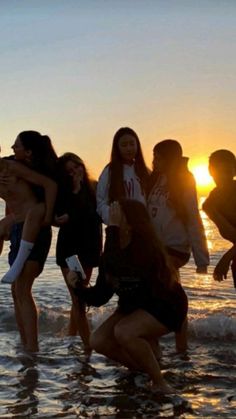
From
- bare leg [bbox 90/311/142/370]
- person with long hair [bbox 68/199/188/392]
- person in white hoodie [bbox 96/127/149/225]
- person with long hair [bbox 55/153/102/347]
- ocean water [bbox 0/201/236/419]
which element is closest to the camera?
ocean water [bbox 0/201/236/419]

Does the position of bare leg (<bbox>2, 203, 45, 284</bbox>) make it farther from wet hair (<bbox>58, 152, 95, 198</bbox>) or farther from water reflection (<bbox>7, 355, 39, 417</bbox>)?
water reflection (<bbox>7, 355, 39, 417</bbox>)

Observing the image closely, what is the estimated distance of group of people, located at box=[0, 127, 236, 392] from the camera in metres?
4.62

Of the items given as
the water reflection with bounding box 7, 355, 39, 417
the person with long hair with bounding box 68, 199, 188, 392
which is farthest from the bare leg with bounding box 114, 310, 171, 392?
the water reflection with bounding box 7, 355, 39, 417

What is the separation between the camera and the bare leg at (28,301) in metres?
5.73

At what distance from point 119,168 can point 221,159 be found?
967 millimetres

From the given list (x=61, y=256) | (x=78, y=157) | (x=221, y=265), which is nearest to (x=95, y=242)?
(x=61, y=256)

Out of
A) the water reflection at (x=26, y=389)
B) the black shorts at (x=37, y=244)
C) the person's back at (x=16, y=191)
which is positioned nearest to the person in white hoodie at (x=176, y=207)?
the black shorts at (x=37, y=244)

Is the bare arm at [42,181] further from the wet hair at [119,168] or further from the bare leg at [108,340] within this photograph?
the bare leg at [108,340]

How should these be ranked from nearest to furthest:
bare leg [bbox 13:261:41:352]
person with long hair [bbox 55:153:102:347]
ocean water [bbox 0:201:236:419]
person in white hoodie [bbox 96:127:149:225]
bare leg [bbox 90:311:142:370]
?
ocean water [bbox 0:201:236:419] → bare leg [bbox 90:311:142:370] → person in white hoodie [bbox 96:127:149:225] → bare leg [bbox 13:261:41:352] → person with long hair [bbox 55:153:102:347]

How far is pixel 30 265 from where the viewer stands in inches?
224

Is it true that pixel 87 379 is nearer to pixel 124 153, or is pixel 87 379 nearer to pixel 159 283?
pixel 159 283

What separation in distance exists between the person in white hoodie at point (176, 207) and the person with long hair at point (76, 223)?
26.5 inches

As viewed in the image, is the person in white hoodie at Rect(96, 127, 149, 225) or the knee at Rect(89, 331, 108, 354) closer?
the knee at Rect(89, 331, 108, 354)

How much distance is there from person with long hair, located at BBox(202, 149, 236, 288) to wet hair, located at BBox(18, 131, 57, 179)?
1.50 m
